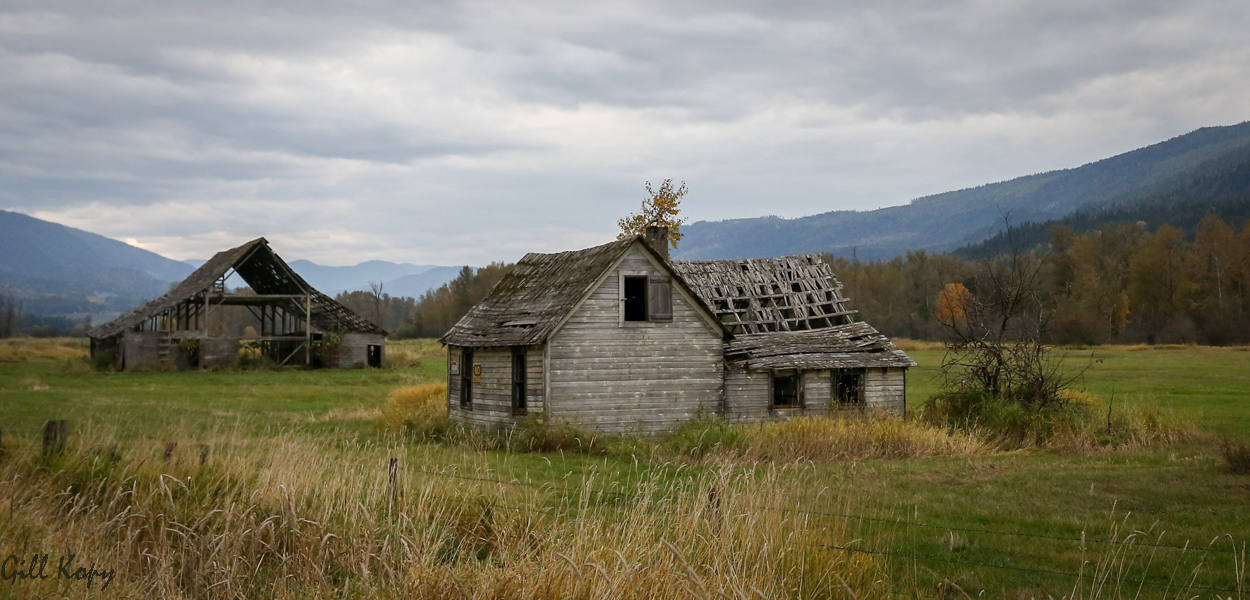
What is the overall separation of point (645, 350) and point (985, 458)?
8693 millimetres

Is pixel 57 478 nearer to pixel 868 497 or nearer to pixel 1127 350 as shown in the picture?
pixel 868 497

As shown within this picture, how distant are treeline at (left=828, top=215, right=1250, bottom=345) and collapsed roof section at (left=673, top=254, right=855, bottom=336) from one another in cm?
4172

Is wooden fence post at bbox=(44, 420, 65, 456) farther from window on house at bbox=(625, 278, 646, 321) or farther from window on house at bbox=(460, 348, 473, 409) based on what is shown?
window on house at bbox=(625, 278, 646, 321)

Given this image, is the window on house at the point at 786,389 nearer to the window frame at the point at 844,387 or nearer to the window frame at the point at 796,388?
the window frame at the point at 796,388

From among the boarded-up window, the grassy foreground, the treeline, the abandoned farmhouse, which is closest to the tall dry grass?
the grassy foreground

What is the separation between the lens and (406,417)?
2542 centimetres

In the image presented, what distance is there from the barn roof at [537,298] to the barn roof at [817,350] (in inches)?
81.3

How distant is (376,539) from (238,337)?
4894cm

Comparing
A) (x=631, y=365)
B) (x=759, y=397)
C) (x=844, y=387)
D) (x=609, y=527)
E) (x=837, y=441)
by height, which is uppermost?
(x=631, y=365)

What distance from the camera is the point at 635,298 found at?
24891mm

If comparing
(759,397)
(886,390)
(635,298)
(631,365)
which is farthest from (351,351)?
(886,390)

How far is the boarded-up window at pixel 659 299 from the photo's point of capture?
24250mm

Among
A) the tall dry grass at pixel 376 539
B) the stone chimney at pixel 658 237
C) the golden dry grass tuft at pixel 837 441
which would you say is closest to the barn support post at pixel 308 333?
the stone chimney at pixel 658 237

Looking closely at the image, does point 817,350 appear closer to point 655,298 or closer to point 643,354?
point 655,298
